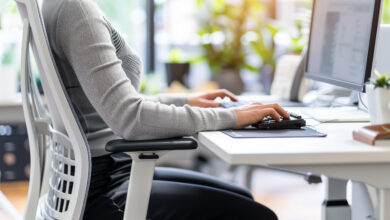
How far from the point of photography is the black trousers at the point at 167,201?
4.87ft

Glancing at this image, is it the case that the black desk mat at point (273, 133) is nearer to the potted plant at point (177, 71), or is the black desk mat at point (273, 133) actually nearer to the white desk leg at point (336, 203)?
the white desk leg at point (336, 203)

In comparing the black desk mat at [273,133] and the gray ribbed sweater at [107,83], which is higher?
the gray ribbed sweater at [107,83]

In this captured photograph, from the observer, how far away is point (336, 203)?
1594mm

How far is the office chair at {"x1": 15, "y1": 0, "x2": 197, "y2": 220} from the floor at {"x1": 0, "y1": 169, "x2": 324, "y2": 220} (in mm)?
1598

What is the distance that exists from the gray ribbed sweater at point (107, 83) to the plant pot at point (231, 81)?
2.35m

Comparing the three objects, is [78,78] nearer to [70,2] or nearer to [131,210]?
[70,2]

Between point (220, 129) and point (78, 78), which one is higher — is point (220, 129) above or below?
Answer: below

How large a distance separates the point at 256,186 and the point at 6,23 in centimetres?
182

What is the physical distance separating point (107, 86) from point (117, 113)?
6 centimetres

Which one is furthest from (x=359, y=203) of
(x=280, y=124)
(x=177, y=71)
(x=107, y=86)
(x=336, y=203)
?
(x=177, y=71)

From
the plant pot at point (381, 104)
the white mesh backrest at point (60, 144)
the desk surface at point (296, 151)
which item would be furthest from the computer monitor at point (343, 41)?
the white mesh backrest at point (60, 144)

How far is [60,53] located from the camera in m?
1.46

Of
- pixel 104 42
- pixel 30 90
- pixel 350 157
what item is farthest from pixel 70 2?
pixel 350 157

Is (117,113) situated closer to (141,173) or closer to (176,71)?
(141,173)
